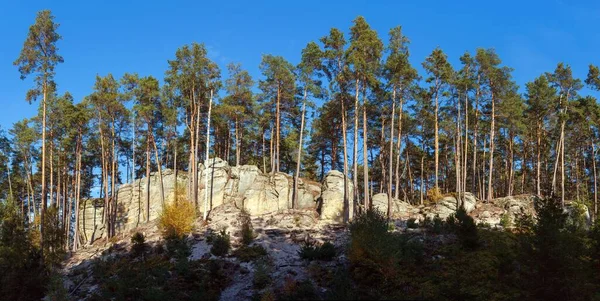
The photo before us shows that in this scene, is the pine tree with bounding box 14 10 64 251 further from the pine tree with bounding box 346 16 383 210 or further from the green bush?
the pine tree with bounding box 346 16 383 210

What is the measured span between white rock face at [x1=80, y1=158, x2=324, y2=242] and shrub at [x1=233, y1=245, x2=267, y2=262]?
35.8ft

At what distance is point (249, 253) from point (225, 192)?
48.8 ft

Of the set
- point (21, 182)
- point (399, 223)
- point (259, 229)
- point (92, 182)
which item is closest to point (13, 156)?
point (21, 182)

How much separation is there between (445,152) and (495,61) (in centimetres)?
1255

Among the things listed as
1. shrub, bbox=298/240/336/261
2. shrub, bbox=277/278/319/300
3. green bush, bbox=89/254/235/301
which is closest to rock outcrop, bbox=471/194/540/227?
shrub, bbox=298/240/336/261

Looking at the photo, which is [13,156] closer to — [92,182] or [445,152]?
[92,182]

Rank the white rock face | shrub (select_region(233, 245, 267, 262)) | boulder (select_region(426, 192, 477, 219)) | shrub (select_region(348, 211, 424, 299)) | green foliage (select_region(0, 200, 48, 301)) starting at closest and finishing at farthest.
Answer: shrub (select_region(348, 211, 424, 299)), green foliage (select_region(0, 200, 48, 301)), shrub (select_region(233, 245, 267, 262)), boulder (select_region(426, 192, 477, 219)), the white rock face

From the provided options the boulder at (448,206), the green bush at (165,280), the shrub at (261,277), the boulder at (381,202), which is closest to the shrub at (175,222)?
the green bush at (165,280)

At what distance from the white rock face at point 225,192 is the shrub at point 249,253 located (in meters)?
10.9

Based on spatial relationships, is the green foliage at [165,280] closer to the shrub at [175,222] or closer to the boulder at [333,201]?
the shrub at [175,222]

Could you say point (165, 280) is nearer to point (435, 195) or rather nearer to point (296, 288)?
point (296, 288)

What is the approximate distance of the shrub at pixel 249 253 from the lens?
19.4 m

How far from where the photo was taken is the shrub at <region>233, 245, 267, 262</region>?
19414 millimetres

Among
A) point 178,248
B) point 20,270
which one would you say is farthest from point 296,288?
point 20,270
